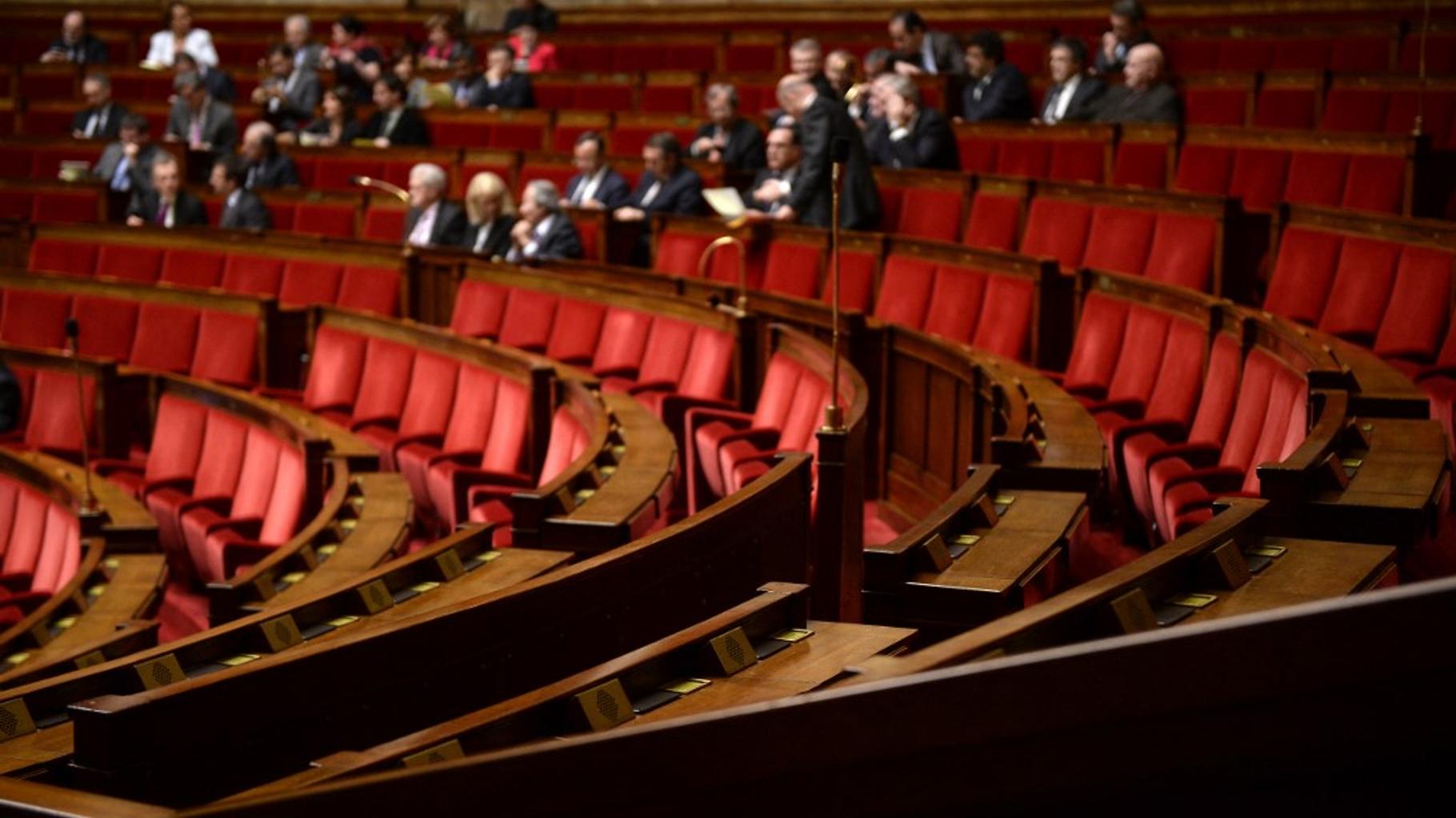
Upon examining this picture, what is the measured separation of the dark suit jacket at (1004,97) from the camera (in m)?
2.97

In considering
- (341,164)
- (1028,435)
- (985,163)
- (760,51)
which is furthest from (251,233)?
(1028,435)

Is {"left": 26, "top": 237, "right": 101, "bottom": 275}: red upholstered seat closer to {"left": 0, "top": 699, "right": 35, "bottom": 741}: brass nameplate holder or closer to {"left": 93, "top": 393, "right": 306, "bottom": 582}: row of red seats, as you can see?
{"left": 93, "top": 393, "right": 306, "bottom": 582}: row of red seats

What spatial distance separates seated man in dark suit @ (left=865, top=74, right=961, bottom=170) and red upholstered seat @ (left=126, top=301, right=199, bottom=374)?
1050 millimetres

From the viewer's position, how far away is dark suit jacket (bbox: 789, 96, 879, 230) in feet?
8.29

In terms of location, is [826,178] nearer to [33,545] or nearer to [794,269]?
[794,269]

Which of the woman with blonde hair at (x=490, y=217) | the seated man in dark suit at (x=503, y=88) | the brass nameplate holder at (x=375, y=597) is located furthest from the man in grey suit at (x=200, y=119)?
the brass nameplate holder at (x=375, y=597)

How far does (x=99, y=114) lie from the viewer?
3926 mm

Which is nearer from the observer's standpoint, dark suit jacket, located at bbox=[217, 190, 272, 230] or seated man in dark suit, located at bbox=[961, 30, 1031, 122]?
seated man in dark suit, located at bbox=[961, 30, 1031, 122]

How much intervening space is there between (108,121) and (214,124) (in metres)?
0.27

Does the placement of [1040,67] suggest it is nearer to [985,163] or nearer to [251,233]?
[985,163]

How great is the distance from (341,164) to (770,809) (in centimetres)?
317

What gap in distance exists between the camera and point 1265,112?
2674mm

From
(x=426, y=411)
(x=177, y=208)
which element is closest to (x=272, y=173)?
(x=177, y=208)

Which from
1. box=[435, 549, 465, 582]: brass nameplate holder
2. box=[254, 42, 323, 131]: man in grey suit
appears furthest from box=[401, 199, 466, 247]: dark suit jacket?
box=[435, 549, 465, 582]: brass nameplate holder
